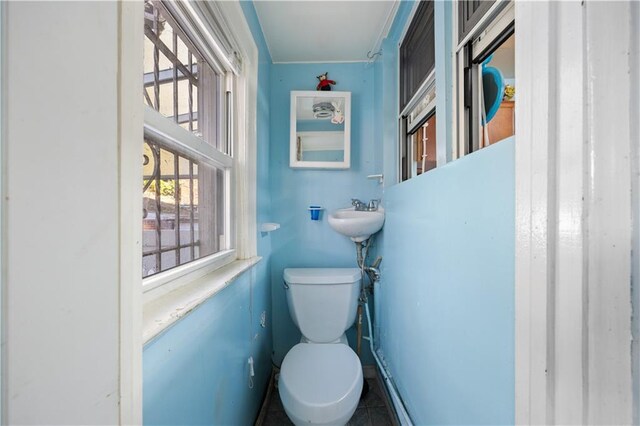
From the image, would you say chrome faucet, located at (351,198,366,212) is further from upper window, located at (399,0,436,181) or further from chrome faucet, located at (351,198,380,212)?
upper window, located at (399,0,436,181)

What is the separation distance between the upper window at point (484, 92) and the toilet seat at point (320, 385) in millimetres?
1089

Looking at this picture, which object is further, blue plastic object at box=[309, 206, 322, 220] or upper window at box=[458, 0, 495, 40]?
blue plastic object at box=[309, 206, 322, 220]

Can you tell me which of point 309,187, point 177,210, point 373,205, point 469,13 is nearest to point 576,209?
point 469,13

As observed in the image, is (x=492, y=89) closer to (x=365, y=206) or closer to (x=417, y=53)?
(x=417, y=53)

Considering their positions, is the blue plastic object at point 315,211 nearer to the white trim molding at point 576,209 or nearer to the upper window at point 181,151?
the upper window at point 181,151

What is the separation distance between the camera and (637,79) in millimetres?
283

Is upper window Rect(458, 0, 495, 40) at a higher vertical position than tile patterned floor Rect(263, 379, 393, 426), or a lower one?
higher

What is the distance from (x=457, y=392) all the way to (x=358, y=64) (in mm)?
1931

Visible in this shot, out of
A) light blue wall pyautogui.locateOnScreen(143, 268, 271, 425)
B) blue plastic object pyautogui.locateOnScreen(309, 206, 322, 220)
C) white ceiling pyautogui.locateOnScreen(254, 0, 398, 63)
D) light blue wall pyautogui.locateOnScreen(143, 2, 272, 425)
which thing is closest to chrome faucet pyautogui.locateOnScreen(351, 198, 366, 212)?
blue plastic object pyautogui.locateOnScreen(309, 206, 322, 220)

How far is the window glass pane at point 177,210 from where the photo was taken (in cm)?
69

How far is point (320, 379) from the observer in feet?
3.65

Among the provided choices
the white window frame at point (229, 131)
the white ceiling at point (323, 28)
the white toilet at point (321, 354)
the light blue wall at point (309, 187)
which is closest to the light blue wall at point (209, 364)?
the white window frame at point (229, 131)

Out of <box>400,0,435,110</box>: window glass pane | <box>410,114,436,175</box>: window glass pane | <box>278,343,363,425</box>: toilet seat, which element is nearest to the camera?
<box>278,343,363,425</box>: toilet seat

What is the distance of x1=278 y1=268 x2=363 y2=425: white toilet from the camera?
998 millimetres
